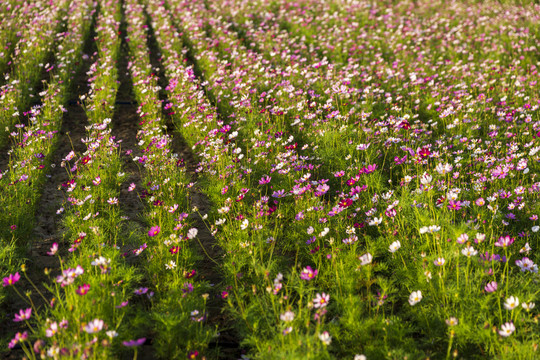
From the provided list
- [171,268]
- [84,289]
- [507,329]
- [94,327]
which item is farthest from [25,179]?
[507,329]

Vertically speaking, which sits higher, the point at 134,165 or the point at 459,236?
the point at 459,236

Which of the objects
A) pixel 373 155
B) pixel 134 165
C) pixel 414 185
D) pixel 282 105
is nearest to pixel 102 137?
pixel 134 165

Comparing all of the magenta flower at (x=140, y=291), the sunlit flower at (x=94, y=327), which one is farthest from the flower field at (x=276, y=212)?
the magenta flower at (x=140, y=291)

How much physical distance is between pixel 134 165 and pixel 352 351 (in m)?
4.01

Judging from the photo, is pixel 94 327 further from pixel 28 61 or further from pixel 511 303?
pixel 28 61

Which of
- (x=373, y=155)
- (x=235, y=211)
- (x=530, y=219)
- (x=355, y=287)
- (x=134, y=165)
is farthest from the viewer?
(x=134, y=165)

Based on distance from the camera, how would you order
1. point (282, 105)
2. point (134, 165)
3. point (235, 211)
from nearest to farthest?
point (235, 211)
point (134, 165)
point (282, 105)

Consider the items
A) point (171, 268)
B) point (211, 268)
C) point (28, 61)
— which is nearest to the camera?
point (171, 268)

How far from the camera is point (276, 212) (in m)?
4.38

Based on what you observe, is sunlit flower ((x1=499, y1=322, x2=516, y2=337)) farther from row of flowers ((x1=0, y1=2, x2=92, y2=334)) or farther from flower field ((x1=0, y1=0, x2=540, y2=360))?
row of flowers ((x1=0, y1=2, x2=92, y2=334))

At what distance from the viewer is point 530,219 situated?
13.0 feet

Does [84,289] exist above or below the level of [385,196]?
above

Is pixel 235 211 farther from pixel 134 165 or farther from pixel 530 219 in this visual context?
pixel 530 219

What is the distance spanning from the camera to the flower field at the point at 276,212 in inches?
113
